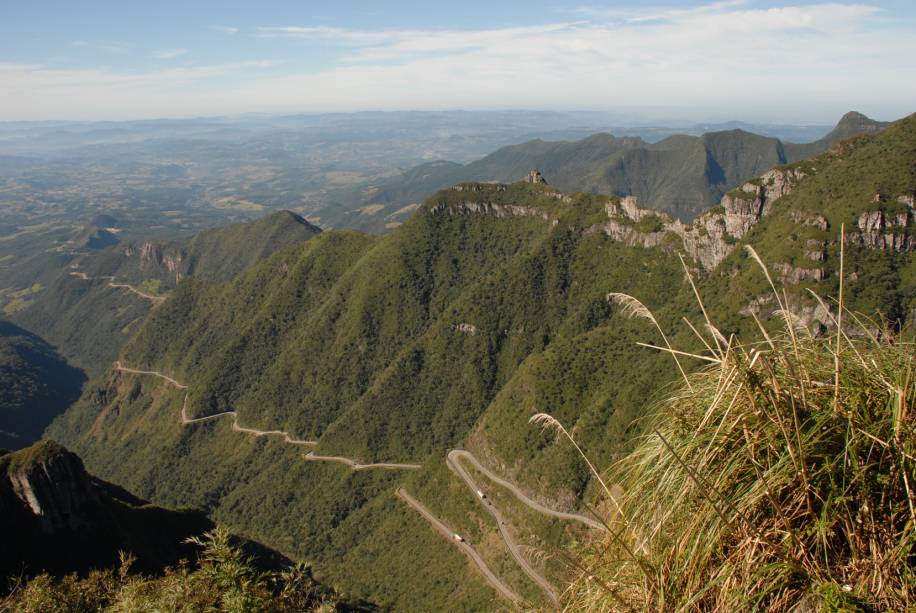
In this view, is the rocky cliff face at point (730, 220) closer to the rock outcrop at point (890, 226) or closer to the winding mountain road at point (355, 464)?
the rock outcrop at point (890, 226)

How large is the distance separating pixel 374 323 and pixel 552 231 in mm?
50051

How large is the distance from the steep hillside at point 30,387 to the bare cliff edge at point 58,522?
101 meters

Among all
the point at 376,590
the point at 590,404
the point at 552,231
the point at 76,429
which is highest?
the point at 552,231

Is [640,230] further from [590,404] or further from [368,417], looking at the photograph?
[368,417]

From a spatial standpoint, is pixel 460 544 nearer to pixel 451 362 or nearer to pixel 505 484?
pixel 505 484

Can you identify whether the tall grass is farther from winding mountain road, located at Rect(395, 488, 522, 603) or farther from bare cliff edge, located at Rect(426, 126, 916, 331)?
winding mountain road, located at Rect(395, 488, 522, 603)

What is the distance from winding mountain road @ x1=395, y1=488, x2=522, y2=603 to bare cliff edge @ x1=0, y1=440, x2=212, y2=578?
119 feet

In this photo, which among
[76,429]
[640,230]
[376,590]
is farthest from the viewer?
[76,429]

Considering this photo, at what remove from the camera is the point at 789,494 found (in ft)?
17.5

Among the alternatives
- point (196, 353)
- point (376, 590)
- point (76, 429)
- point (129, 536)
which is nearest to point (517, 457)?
point (376, 590)

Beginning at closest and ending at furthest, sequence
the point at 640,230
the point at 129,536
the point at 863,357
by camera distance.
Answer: the point at 863,357 < the point at 129,536 < the point at 640,230

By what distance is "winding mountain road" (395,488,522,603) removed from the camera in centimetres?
6331

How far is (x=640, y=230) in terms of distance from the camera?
109688mm

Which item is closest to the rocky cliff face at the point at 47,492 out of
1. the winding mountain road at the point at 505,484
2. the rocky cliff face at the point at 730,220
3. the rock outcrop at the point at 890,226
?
the winding mountain road at the point at 505,484
